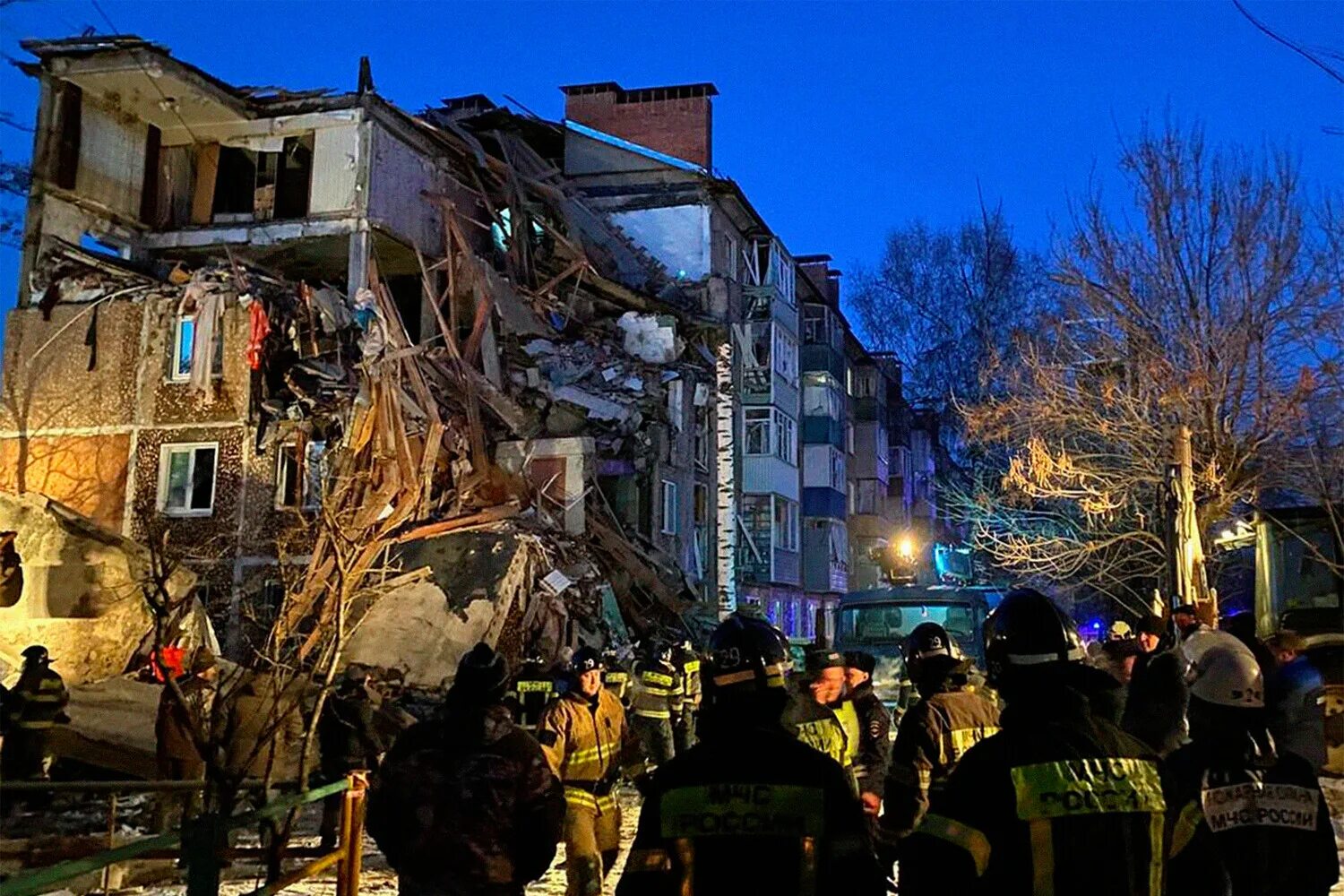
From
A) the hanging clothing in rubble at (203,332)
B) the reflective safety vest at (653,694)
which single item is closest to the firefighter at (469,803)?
the reflective safety vest at (653,694)

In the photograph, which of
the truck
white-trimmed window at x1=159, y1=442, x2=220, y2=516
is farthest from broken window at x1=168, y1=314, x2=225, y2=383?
the truck

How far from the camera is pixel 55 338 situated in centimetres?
2362

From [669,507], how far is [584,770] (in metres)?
22.4

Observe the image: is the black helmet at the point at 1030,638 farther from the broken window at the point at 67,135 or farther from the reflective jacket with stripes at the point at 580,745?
the broken window at the point at 67,135

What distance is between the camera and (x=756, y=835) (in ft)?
9.58

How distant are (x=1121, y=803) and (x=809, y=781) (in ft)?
2.42

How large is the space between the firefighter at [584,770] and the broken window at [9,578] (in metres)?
13.5

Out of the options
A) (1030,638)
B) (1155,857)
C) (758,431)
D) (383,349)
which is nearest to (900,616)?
(383,349)

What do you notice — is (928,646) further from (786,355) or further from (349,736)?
(786,355)

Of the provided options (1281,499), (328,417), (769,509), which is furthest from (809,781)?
(769,509)

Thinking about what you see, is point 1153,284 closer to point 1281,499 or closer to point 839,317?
point 1281,499

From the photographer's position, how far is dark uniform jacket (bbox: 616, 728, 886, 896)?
9.50 ft

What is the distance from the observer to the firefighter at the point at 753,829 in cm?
290

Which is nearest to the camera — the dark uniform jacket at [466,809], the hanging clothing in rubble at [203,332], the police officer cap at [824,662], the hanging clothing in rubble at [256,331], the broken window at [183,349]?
the dark uniform jacket at [466,809]
